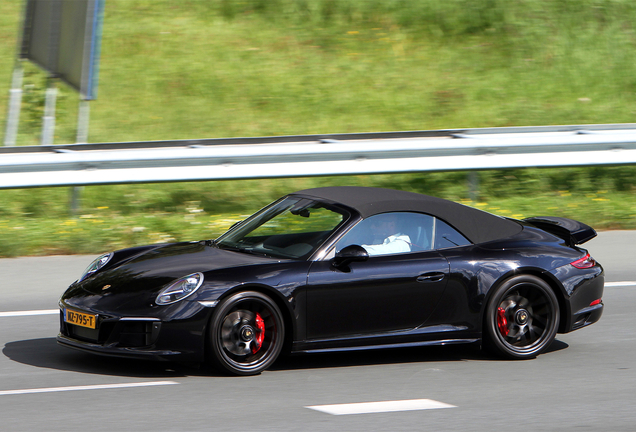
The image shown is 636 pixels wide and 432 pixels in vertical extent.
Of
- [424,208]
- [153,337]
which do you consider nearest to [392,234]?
[424,208]

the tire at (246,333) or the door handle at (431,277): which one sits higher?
the door handle at (431,277)

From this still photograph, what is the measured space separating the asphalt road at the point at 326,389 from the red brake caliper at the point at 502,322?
0.23 meters

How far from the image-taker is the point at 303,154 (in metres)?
11.1

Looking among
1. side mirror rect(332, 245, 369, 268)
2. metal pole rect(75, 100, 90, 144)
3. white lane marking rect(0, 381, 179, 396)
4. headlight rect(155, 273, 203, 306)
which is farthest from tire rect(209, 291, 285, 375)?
metal pole rect(75, 100, 90, 144)

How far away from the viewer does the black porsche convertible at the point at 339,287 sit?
5.73 metres

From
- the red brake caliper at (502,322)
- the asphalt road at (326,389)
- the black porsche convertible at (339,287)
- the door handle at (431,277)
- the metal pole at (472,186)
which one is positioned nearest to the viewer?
the asphalt road at (326,389)

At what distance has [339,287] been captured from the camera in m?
6.02

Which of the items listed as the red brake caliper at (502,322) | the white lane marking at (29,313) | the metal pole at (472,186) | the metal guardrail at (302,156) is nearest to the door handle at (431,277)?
the red brake caliper at (502,322)

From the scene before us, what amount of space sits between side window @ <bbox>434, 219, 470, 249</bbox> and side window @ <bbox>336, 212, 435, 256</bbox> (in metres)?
0.05

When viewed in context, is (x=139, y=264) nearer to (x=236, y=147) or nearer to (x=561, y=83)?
(x=236, y=147)

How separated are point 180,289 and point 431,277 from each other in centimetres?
174

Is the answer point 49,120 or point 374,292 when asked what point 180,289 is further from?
point 49,120

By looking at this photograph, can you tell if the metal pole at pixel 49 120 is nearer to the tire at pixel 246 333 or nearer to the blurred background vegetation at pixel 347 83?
the blurred background vegetation at pixel 347 83

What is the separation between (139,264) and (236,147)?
490 cm
